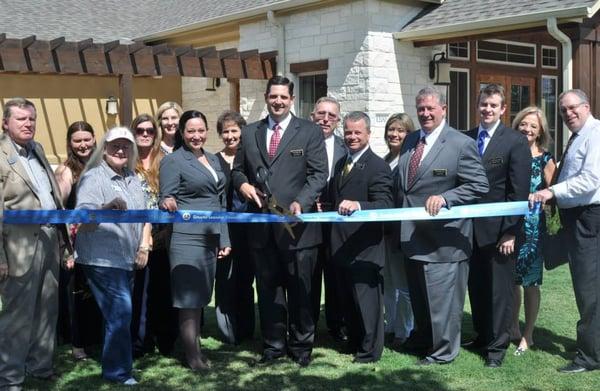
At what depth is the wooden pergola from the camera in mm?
11508

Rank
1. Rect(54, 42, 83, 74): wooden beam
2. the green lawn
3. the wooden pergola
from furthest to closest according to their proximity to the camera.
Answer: Rect(54, 42, 83, 74): wooden beam
the wooden pergola
the green lawn

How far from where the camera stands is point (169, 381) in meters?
5.30

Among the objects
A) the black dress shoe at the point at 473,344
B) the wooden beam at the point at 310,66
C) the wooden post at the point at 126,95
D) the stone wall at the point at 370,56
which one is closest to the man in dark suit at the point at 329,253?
the black dress shoe at the point at 473,344

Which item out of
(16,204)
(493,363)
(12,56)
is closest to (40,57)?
(12,56)

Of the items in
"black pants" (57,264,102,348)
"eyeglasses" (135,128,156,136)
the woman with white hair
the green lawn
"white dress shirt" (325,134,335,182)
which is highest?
"eyeglasses" (135,128,156,136)

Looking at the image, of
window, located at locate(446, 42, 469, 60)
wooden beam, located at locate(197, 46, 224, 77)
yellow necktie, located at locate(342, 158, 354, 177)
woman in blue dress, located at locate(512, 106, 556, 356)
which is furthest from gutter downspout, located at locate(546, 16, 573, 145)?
wooden beam, located at locate(197, 46, 224, 77)

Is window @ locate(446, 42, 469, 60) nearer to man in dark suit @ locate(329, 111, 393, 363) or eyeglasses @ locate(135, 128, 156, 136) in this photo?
man in dark suit @ locate(329, 111, 393, 363)

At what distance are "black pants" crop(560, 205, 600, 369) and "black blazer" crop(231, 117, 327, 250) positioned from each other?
197 cm

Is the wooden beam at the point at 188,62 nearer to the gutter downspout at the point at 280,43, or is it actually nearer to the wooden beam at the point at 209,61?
the wooden beam at the point at 209,61

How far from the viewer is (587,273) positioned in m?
5.36

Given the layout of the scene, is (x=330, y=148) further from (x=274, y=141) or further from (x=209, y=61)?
(x=209, y=61)

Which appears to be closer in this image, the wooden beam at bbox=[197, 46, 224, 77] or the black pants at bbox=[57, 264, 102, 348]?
the black pants at bbox=[57, 264, 102, 348]

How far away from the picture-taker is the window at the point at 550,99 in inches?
587

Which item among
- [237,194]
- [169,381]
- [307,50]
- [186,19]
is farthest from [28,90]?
[169,381]
